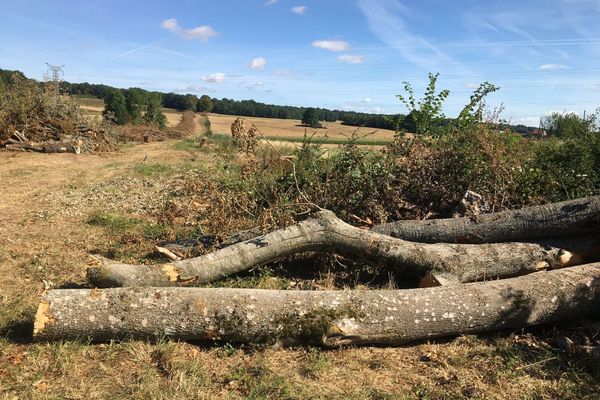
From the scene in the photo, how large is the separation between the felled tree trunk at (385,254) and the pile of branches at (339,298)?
0.01 metres

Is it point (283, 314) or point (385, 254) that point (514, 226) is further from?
point (283, 314)

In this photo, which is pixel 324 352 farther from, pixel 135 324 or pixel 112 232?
pixel 112 232

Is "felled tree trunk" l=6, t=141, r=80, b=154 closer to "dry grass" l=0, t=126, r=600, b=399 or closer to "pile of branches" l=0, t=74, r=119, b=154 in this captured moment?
"pile of branches" l=0, t=74, r=119, b=154

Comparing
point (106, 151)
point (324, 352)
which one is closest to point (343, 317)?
point (324, 352)

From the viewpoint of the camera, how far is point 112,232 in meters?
Answer: 7.07

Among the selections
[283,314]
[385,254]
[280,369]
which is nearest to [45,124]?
[385,254]

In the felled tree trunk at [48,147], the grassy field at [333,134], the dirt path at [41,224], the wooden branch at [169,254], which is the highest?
the grassy field at [333,134]

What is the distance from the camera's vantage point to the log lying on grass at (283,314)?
11.8 ft

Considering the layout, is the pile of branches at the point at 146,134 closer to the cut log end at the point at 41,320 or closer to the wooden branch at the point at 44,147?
the wooden branch at the point at 44,147

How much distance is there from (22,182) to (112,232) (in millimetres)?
5947

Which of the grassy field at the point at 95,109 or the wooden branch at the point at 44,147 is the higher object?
the grassy field at the point at 95,109

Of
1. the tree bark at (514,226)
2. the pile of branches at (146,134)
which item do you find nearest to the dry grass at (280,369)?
the tree bark at (514,226)

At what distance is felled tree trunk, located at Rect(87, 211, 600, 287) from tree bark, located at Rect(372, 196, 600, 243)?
0.16 meters

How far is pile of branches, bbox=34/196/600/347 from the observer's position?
364 centimetres
